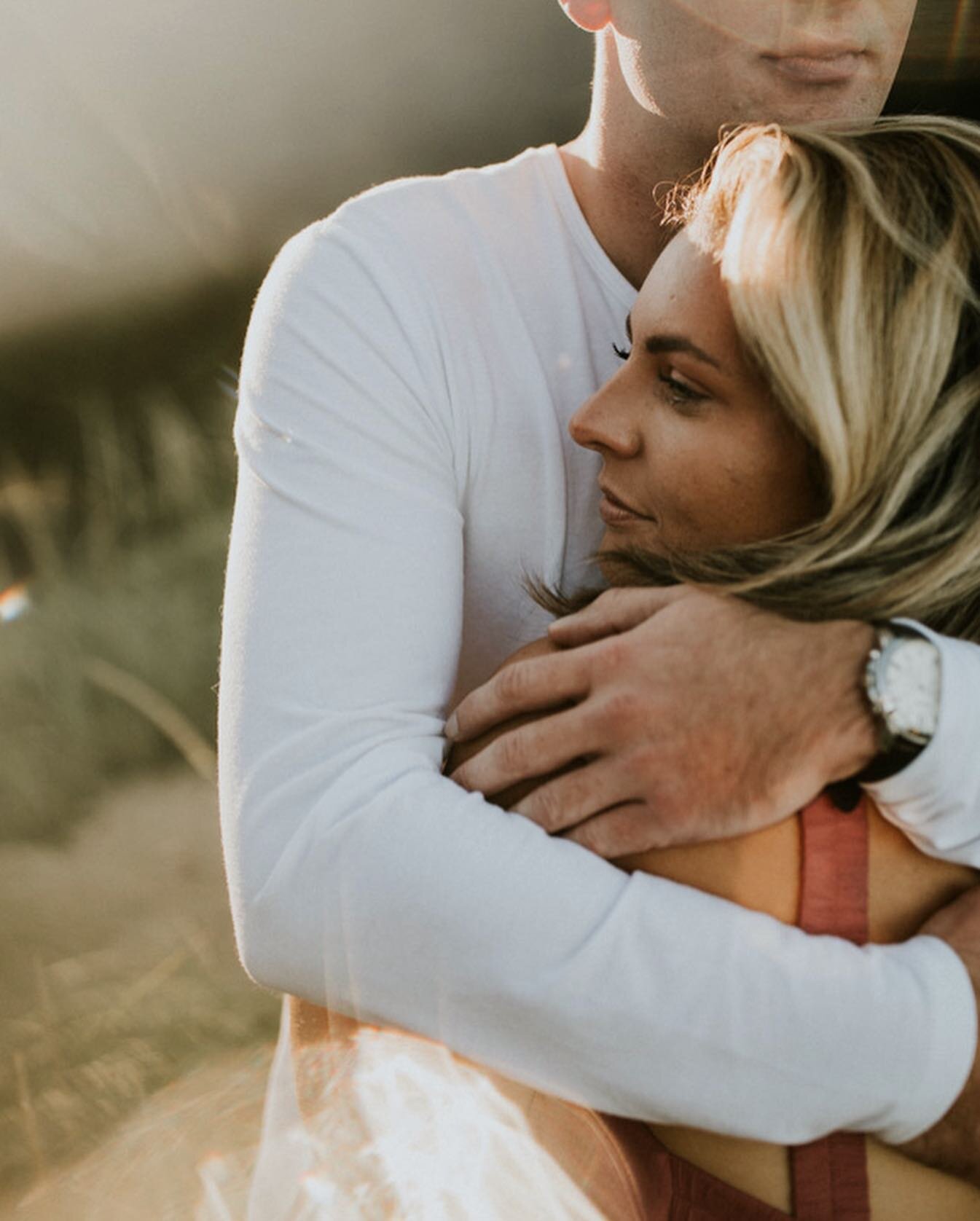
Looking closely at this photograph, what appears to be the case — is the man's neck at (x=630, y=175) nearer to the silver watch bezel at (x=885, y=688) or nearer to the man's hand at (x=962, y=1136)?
the silver watch bezel at (x=885, y=688)

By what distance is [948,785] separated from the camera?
1.27 m

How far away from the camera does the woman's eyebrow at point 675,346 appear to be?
147cm

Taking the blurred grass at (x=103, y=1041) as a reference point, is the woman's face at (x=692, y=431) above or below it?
above

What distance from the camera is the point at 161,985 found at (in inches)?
172

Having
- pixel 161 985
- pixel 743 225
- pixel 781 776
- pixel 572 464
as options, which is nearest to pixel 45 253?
pixel 161 985

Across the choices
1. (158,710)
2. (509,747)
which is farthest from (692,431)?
(158,710)

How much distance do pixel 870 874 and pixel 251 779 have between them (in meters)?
0.67

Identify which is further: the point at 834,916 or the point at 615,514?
the point at 615,514

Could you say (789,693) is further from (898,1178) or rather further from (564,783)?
(898,1178)

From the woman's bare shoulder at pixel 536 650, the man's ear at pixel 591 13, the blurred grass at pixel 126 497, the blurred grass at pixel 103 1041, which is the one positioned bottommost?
the blurred grass at pixel 103 1041

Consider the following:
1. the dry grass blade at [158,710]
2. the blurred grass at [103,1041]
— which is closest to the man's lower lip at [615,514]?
the blurred grass at [103,1041]

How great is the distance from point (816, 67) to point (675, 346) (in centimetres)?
67

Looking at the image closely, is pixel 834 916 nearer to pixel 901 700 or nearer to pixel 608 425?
pixel 901 700

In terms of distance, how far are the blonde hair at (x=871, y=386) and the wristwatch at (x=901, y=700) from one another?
0.26 ft
